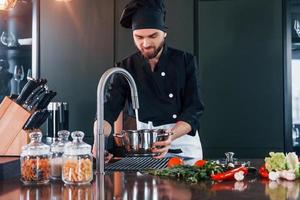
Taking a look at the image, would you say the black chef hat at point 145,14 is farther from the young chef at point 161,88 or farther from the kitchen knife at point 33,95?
the kitchen knife at point 33,95

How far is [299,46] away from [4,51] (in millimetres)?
1932

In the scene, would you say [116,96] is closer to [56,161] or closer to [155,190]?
[56,161]

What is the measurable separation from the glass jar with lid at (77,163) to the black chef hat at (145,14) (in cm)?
80

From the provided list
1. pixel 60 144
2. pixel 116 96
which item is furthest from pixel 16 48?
pixel 60 144

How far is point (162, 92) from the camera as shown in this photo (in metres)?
2.04

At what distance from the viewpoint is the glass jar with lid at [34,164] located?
Answer: 3.80 ft

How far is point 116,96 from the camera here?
6.70 feet

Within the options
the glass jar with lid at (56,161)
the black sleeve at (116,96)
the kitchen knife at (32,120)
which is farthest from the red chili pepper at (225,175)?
the black sleeve at (116,96)

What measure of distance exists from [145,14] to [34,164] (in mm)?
883

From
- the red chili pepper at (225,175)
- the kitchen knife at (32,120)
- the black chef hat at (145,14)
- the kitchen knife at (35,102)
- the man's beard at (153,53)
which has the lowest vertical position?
the red chili pepper at (225,175)

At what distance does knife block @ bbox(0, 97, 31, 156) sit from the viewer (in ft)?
4.83

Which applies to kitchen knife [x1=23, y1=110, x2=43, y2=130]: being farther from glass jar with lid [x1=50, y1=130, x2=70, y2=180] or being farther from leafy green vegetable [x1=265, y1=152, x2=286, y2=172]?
leafy green vegetable [x1=265, y1=152, x2=286, y2=172]

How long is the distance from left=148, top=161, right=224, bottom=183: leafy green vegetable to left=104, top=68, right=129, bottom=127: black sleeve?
772mm

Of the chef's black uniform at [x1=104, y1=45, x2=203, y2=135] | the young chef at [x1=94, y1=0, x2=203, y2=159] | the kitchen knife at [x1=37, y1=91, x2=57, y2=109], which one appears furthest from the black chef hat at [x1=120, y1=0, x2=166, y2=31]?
the kitchen knife at [x1=37, y1=91, x2=57, y2=109]
